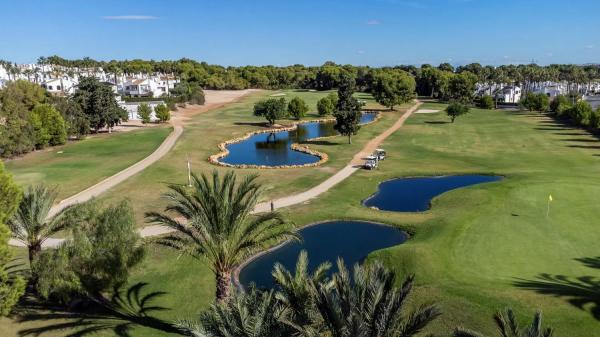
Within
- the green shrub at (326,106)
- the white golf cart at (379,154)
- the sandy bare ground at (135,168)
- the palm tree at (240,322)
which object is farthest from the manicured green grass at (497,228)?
the green shrub at (326,106)

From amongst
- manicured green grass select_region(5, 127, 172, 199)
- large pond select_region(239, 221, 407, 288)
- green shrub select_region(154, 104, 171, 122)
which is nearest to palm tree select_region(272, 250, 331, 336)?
large pond select_region(239, 221, 407, 288)

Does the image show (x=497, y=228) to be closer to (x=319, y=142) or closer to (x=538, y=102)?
(x=319, y=142)

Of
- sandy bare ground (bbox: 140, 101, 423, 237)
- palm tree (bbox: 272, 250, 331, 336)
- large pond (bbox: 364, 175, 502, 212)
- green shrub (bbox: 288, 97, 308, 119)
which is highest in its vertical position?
green shrub (bbox: 288, 97, 308, 119)

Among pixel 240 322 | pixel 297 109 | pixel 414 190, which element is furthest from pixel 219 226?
pixel 297 109

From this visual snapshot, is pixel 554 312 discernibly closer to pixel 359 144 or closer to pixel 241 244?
pixel 241 244

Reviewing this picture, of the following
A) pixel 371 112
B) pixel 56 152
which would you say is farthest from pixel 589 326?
pixel 371 112

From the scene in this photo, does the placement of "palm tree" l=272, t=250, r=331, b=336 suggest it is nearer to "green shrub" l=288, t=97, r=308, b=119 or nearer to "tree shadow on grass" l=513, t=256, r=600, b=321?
"tree shadow on grass" l=513, t=256, r=600, b=321

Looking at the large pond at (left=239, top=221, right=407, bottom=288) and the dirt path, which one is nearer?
the large pond at (left=239, top=221, right=407, bottom=288)
